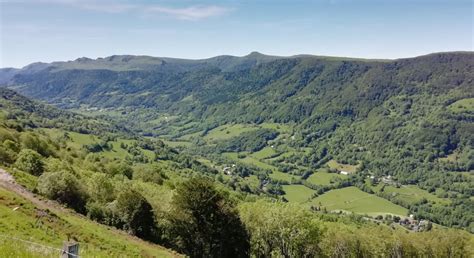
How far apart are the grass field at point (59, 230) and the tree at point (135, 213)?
5055 mm

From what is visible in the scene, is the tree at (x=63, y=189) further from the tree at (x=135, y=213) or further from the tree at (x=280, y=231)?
the tree at (x=280, y=231)

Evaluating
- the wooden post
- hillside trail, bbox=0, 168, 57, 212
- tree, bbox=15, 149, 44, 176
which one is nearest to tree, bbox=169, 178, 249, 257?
hillside trail, bbox=0, 168, 57, 212

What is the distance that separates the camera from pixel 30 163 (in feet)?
240

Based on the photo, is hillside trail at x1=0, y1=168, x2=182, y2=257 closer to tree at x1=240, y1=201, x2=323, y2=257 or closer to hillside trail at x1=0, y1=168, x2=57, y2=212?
hillside trail at x1=0, y1=168, x2=57, y2=212

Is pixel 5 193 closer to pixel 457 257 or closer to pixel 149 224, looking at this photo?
pixel 149 224

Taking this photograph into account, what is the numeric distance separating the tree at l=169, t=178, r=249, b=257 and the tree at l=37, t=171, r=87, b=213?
14398mm

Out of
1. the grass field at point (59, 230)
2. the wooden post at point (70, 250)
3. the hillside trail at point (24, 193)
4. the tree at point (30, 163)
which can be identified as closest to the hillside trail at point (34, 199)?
the hillside trail at point (24, 193)

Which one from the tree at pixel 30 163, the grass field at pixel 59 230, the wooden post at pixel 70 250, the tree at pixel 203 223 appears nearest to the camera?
the wooden post at pixel 70 250

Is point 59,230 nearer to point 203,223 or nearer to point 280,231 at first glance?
point 203,223

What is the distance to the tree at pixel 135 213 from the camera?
57.2m

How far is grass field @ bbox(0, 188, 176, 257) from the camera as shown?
122ft

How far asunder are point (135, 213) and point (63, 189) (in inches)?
424

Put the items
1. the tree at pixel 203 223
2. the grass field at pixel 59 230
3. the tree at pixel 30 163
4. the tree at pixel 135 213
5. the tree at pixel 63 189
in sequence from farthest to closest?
the tree at pixel 30 163
the tree at pixel 203 223
the tree at pixel 135 213
the tree at pixel 63 189
the grass field at pixel 59 230

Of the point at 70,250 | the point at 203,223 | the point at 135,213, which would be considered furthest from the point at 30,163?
the point at 70,250
